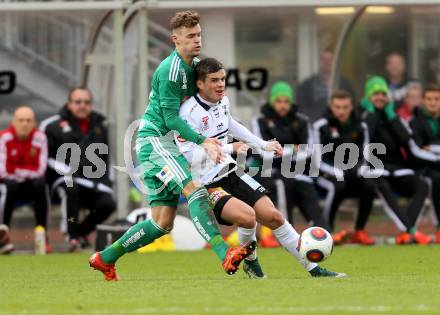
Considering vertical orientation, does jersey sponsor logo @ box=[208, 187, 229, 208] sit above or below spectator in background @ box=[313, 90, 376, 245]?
above

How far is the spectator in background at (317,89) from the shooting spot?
55.1 ft

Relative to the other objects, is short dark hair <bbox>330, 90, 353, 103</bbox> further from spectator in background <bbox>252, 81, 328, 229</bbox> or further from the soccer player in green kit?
the soccer player in green kit

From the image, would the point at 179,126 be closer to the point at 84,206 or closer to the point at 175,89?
the point at 175,89

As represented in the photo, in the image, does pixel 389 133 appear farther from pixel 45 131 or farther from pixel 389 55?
pixel 45 131

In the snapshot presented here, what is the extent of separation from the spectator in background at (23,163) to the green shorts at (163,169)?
207 inches

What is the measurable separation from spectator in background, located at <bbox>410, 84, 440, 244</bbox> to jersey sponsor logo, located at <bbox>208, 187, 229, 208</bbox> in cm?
644

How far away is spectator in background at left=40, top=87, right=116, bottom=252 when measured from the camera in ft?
49.1

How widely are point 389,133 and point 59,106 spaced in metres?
4.46

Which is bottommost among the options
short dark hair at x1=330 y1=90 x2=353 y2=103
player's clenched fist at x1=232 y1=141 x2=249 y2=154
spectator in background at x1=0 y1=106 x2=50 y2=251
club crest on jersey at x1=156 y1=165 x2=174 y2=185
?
spectator in background at x1=0 y1=106 x2=50 y2=251

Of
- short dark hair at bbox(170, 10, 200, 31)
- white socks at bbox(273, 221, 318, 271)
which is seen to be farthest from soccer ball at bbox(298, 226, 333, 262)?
short dark hair at bbox(170, 10, 200, 31)

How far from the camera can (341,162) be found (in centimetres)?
1552

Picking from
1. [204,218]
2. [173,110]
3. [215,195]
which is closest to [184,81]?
[173,110]

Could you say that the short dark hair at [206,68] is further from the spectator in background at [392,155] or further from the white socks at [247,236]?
the spectator in background at [392,155]

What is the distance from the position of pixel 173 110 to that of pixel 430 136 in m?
6.84
